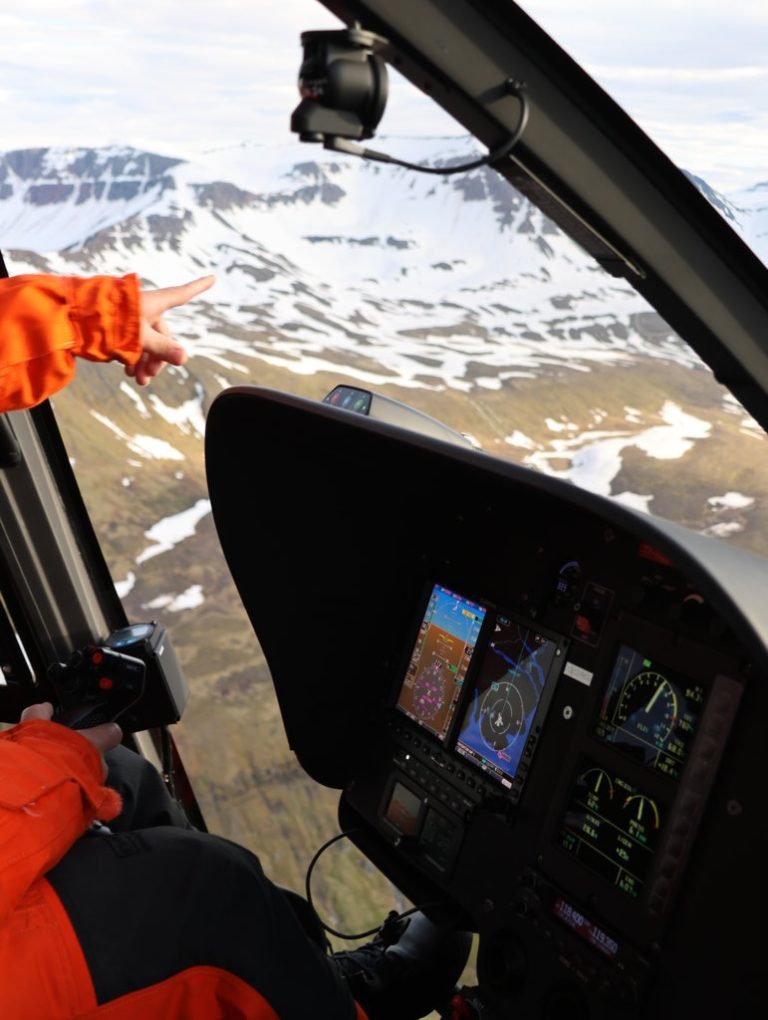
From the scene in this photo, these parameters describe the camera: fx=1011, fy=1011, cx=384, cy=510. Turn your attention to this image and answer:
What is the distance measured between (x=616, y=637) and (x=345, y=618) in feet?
1.93

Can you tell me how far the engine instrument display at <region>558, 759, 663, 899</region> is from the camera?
137cm

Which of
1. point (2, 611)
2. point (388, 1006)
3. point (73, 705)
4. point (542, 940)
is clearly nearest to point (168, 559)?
point (2, 611)

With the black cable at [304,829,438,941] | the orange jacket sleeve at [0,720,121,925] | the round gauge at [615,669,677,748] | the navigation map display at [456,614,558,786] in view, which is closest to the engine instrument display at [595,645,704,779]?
the round gauge at [615,669,677,748]

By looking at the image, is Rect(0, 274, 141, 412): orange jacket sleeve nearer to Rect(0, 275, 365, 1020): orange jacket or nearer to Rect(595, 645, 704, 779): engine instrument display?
Rect(0, 275, 365, 1020): orange jacket

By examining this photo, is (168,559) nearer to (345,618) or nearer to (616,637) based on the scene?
(345,618)

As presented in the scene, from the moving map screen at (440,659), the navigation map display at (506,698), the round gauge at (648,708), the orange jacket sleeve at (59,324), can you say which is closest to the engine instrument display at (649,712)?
the round gauge at (648,708)

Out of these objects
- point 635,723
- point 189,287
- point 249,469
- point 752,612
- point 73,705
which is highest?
point 189,287

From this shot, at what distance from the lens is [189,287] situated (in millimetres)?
1254

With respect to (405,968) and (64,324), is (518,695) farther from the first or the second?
(64,324)

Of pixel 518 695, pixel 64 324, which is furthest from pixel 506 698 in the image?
pixel 64 324

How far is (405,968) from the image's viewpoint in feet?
5.68

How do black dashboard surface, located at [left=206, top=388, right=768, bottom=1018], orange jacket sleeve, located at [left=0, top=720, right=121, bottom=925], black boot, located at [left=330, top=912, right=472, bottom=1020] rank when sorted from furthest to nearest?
black boot, located at [left=330, top=912, right=472, bottom=1020], black dashboard surface, located at [left=206, top=388, right=768, bottom=1018], orange jacket sleeve, located at [left=0, top=720, right=121, bottom=925]

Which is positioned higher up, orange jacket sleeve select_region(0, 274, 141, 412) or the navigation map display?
orange jacket sleeve select_region(0, 274, 141, 412)

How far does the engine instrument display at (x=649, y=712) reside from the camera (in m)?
1.33
